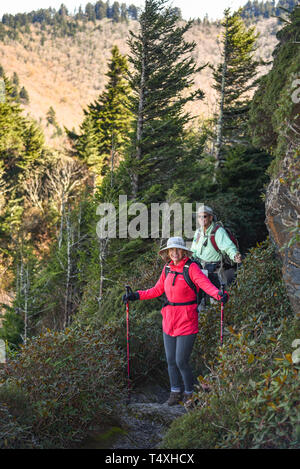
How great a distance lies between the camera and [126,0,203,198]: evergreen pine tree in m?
15.1

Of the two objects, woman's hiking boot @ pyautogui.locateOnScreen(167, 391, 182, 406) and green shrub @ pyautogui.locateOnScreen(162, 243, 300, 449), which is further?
woman's hiking boot @ pyautogui.locateOnScreen(167, 391, 182, 406)

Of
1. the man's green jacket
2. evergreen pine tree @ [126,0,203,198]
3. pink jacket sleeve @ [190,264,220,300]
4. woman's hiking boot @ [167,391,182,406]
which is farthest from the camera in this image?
evergreen pine tree @ [126,0,203,198]

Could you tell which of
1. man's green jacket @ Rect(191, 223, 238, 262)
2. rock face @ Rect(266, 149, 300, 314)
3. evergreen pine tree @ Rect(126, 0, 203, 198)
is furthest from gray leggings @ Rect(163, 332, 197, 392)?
evergreen pine tree @ Rect(126, 0, 203, 198)

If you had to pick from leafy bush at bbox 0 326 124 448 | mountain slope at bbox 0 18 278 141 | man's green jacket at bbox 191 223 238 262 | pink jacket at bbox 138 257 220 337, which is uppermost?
mountain slope at bbox 0 18 278 141

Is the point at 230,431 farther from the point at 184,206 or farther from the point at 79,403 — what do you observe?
the point at 184,206

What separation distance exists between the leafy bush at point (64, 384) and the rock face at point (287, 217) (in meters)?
2.37

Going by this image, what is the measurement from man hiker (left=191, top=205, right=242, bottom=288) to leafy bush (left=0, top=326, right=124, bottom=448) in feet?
7.22

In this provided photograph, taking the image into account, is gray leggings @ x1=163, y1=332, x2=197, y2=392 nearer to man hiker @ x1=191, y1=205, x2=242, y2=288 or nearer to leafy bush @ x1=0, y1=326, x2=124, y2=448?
leafy bush @ x1=0, y1=326, x2=124, y2=448

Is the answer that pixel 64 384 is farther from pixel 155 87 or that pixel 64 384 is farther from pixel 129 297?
pixel 155 87

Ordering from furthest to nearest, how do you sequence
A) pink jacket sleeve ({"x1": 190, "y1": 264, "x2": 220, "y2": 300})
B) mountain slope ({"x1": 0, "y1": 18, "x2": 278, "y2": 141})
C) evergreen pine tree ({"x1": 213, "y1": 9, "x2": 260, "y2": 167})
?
mountain slope ({"x1": 0, "y1": 18, "x2": 278, "y2": 141}) → evergreen pine tree ({"x1": 213, "y1": 9, "x2": 260, "y2": 167}) → pink jacket sleeve ({"x1": 190, "y1": 264, "x2": 220, "y2": 300})

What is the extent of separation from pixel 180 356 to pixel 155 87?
539 inches

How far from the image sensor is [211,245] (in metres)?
5.90

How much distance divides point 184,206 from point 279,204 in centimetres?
732

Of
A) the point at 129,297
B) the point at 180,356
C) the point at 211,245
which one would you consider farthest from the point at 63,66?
the point at 180,356
